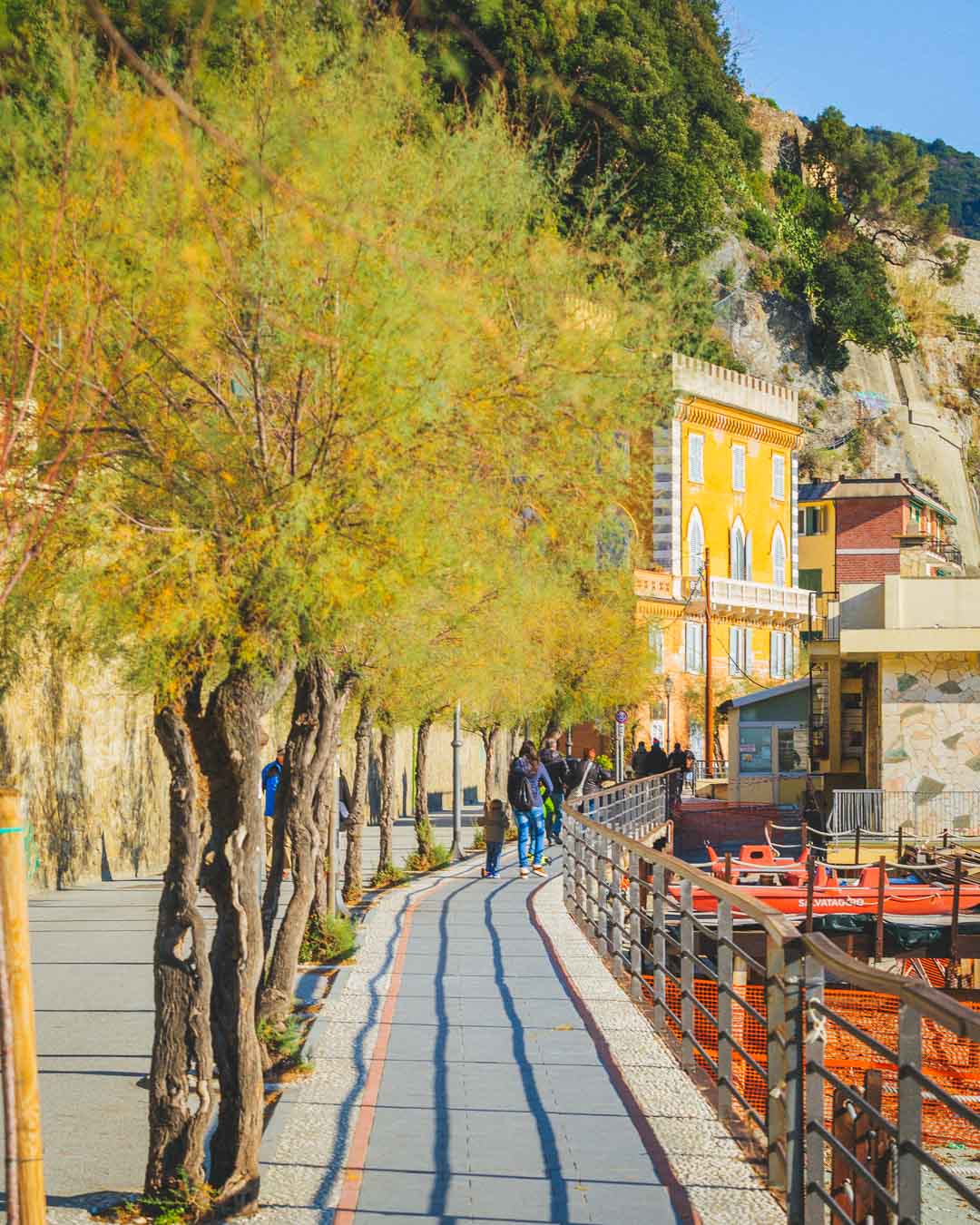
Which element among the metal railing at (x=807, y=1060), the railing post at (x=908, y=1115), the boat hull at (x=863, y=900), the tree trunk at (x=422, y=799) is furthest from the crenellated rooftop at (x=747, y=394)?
the railing post at (x=908, y=1115)

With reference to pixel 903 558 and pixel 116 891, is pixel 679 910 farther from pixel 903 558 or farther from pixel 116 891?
pixel 903 558

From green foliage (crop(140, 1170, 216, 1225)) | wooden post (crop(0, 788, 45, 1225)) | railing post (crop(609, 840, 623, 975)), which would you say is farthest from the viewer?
railing post (crop(609, 840, 623, 975))

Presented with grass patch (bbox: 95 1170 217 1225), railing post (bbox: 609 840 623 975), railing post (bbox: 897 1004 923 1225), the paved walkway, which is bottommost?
grass patch (bbox: 95 1170 217 1225)

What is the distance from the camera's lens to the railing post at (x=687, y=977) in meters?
8.85

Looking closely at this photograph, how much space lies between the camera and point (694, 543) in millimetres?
59094

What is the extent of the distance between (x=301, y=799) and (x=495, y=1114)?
4316 millimetres

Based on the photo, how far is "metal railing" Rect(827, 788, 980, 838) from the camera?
3275 cm

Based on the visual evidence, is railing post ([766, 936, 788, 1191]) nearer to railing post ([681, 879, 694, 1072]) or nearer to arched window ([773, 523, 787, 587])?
railing post ([681, 879, 694, 1072])

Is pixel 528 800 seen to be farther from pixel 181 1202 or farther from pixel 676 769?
pixel 676 769

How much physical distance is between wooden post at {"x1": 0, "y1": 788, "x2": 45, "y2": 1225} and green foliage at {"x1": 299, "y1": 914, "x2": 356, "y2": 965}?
9.04 metres

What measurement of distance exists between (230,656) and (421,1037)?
3.23 m

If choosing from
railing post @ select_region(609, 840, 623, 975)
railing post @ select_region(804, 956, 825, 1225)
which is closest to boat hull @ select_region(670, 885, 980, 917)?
railing post @ select_region(609, 840, 623, 975)

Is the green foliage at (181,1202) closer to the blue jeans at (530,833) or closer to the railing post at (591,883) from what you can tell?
the railing post at (591,883)

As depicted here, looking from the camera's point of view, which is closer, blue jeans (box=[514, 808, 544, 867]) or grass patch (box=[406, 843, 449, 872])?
blue jeans (box=[514, 808, 544, 867])
